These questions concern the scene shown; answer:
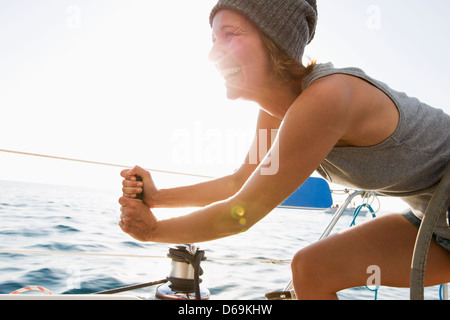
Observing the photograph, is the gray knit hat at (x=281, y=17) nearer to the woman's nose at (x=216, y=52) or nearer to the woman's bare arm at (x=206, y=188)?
the woman's nose at (x=216, y=52)

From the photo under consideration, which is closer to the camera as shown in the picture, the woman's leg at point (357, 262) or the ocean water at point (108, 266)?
the woman's leg at point (357, 262)

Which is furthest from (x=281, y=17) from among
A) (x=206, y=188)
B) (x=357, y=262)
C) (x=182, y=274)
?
(x=182, y=274)

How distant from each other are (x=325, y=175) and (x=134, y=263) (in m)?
3.01

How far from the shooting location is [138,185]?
3.57 ft

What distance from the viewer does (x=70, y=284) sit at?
3.05m

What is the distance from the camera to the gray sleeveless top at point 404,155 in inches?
37.2

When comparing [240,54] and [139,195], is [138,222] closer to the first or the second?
[139,195]

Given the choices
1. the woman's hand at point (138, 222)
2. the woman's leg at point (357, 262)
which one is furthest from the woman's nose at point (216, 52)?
the woman's leg at point (357, 262)

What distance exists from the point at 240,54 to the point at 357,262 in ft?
2.45

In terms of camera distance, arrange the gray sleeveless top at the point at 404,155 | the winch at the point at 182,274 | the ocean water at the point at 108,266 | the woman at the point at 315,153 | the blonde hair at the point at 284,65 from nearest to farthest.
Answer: the woman at the point at 315,153 < the gray sleeveless top at the point at 404,155 < the blonde hair at the point at 284,65 < the winch at the point at 182,274 < the ocean water at the point at 108,266

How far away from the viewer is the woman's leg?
106 cm

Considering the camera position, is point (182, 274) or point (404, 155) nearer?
point (404, 155)

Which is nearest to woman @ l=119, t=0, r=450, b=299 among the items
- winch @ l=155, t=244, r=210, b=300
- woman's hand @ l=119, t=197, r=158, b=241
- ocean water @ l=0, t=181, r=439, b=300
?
woman's hand @ l=119, t=197, r=158, b=241
